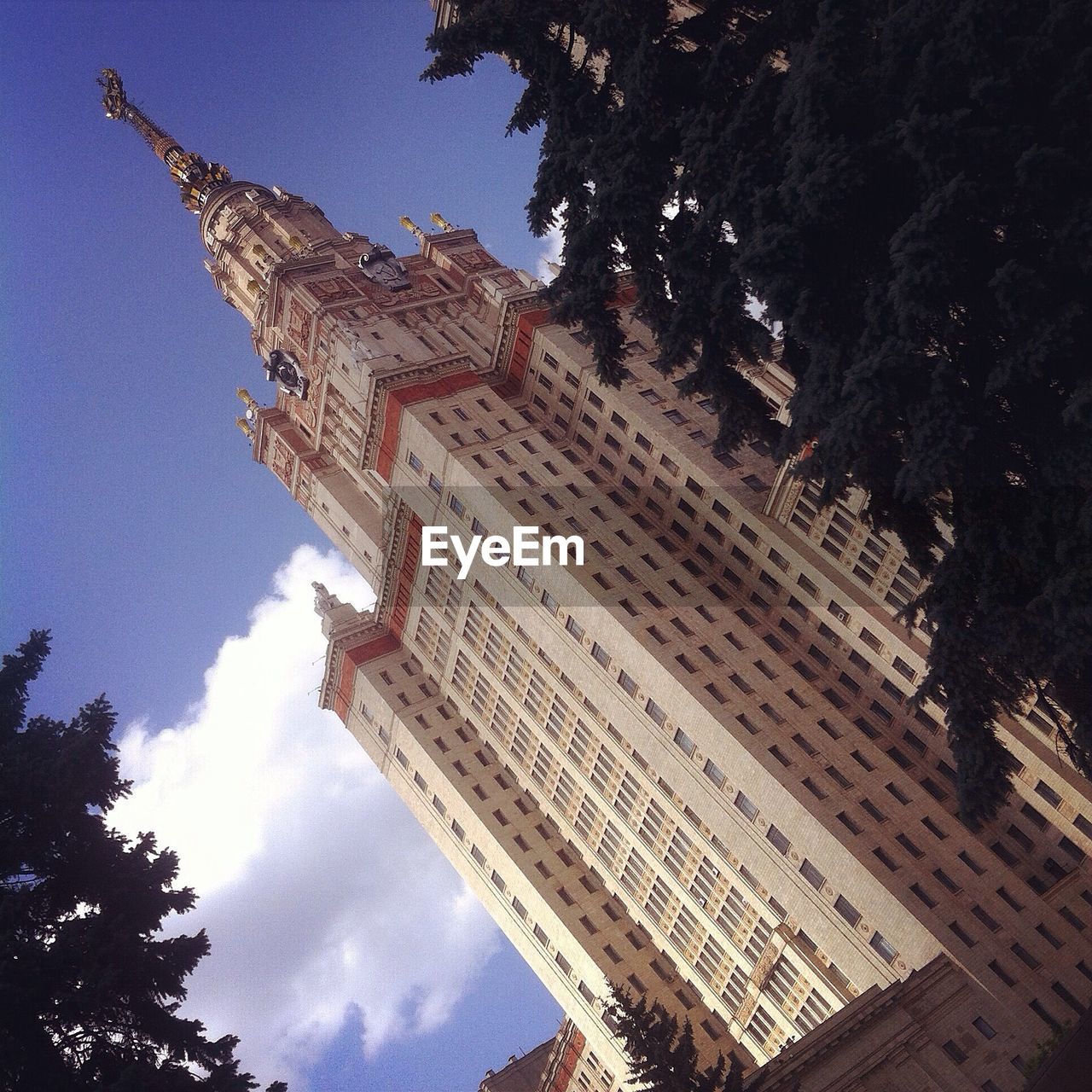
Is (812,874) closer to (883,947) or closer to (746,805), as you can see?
(883,947)

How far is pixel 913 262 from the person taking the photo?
1004 inches

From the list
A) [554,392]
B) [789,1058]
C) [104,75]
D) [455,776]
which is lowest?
[789,1058]

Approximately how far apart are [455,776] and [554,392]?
25434 mm

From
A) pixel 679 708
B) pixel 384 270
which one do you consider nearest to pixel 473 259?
pixel 384 270

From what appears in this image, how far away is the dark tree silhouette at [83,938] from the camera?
79.5 feet

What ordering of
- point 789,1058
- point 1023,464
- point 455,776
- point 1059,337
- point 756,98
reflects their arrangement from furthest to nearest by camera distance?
point 455,776 → point 789,1058 → point 756,98 → point 1023,464 → point 1059,337

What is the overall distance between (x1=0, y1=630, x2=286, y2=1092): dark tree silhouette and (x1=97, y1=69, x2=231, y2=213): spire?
87.9 meters

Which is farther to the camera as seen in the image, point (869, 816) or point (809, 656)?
point (809, 656)

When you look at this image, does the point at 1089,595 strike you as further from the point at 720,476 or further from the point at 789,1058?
the point at 720,476

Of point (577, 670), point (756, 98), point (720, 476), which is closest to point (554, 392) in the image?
point (720, 476)

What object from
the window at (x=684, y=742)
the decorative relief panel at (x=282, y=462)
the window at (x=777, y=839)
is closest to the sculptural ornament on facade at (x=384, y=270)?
the decorative relief panel at (x=282, y=462)

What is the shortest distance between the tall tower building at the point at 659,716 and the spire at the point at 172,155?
26.3m

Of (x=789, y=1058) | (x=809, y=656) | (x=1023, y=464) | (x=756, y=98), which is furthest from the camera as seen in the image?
(x=809, y=656)

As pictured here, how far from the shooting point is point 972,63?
25609 mm
